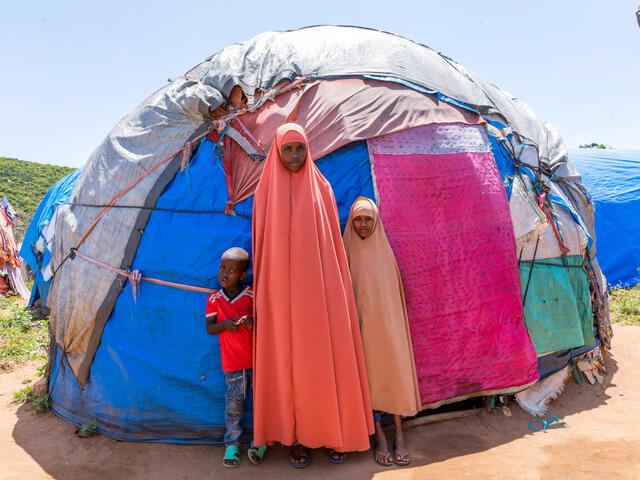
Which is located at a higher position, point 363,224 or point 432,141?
point 432,141

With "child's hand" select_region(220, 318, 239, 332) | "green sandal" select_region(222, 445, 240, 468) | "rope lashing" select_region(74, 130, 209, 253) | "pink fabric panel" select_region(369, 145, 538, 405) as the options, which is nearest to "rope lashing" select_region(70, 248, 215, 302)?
"rope lashing" select_region(74, 130, 209, 253)

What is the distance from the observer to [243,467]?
9.78ft

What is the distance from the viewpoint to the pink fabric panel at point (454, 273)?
10.9 feet

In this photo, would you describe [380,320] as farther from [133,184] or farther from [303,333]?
[133,184]

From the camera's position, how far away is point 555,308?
374cm

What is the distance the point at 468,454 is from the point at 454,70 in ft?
10.2

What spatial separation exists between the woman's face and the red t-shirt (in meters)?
0.85

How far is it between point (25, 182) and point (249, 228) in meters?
26.5

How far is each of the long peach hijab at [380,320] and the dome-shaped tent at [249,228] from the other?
0.81 ft

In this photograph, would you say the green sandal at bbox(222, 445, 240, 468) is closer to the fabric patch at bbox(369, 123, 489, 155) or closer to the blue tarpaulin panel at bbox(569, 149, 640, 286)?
the fabric patch at bbox(369, 123, 489, 155)

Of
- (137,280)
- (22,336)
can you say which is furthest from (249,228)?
(22,336)

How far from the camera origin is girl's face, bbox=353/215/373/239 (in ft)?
10.0

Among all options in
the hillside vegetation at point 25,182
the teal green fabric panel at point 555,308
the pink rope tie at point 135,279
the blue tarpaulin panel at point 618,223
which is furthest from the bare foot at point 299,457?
the hillside vegetation at point 25,182

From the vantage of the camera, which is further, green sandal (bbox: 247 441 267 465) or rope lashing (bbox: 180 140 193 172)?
rope lashing (bbox: 180 140 193 172)
